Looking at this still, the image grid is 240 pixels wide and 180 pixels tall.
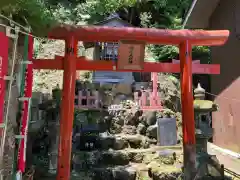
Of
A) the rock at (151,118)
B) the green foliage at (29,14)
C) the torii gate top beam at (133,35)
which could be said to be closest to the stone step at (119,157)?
the rock at (151,118)

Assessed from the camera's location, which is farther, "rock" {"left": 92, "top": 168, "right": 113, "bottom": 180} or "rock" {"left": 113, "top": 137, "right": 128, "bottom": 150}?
"rock" {"left": 113, "top": 137, "right": 128, "bottom": 150}

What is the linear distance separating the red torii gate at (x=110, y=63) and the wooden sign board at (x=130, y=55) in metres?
0.14

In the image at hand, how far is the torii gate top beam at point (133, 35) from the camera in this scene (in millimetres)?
6645

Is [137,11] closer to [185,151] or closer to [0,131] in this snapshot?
[185,151]

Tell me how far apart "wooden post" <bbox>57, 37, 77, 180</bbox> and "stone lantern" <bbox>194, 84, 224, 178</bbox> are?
12.9 feet

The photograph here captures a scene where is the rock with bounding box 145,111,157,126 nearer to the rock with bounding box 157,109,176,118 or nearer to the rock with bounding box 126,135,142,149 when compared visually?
the rock with bounding box 157,109,176,118

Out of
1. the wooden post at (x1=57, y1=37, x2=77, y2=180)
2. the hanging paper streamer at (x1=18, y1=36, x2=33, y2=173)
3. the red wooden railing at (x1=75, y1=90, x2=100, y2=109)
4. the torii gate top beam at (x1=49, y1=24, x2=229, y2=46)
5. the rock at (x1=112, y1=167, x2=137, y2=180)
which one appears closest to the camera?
the hanging paper streamer at (x1=18, y1=36, x2=33, y2=173)

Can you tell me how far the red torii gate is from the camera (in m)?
6.36

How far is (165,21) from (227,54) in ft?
42.7

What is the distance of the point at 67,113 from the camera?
6.42 metres

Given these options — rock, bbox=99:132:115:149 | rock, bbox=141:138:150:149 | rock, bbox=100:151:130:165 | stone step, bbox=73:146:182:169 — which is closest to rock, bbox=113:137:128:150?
rock, bbox=99:132:115:149

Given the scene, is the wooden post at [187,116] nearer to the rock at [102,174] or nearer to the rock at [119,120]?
the rock at [102,174]

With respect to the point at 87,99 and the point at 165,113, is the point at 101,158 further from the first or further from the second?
the point at 165,113

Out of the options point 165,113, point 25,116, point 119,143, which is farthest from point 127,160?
point 25,116
